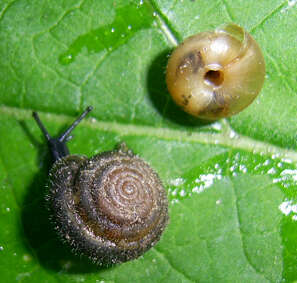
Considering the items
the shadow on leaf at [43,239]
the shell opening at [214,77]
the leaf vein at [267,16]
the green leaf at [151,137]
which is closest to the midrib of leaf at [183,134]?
the green leaf at [151,137]

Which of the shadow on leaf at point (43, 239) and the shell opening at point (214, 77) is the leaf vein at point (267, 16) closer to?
the shell opening at point (214, 77)

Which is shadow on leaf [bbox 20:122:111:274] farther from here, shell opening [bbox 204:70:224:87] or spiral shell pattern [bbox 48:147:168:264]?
shell opening [bbox 204:70:224:87]

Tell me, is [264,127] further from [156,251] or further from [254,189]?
[156,251]

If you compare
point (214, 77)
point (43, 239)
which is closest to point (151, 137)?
point (214, 77)

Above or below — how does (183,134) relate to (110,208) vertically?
below

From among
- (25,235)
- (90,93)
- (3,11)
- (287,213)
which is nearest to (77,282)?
(25,235)

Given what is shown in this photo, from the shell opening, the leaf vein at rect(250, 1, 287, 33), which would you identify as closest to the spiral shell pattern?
the shell opening

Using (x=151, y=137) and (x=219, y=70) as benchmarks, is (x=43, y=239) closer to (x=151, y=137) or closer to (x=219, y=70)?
(x=151, y=137)
